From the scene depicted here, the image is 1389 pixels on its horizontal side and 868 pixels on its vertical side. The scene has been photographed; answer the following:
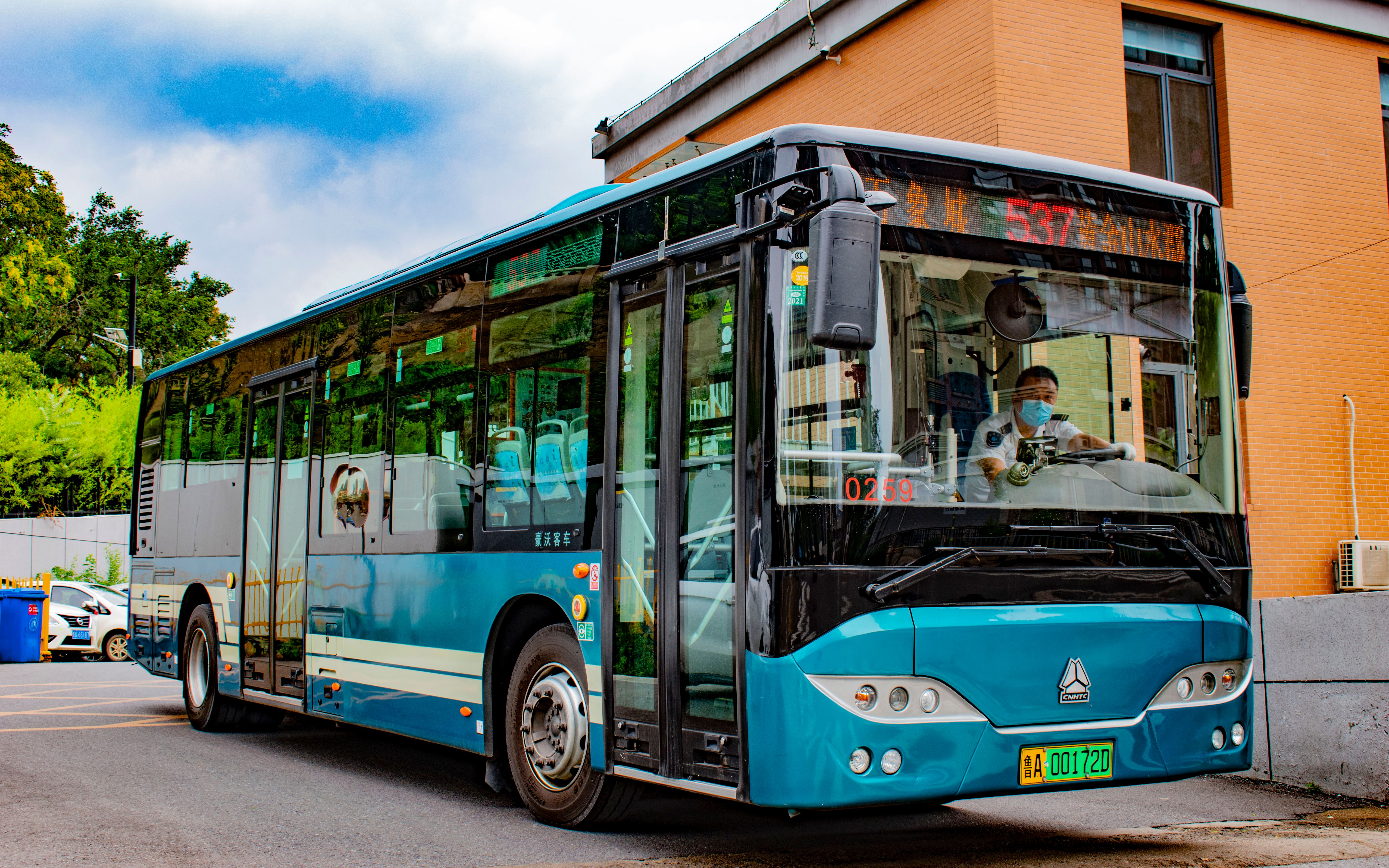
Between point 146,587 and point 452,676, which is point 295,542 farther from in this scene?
point 146,587

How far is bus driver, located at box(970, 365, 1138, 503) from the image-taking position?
5477mm

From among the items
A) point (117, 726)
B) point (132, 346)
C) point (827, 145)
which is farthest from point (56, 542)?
point (827, 145)

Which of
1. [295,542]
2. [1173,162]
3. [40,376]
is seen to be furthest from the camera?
[40,376]

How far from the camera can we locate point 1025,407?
571 cm

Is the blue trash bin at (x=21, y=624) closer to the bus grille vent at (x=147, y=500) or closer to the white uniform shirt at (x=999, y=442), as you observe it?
the bus grille vent at (x=147, y=500)

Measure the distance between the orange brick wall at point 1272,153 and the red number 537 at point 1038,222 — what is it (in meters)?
7.99

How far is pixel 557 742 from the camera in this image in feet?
22.3

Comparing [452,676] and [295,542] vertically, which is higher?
[295,542]

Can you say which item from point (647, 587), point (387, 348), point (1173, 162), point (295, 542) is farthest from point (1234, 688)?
point (1173, 162)

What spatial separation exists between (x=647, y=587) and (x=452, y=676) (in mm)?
2065

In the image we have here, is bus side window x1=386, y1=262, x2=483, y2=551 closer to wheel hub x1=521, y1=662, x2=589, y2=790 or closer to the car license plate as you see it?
wheel hub x1=521, y1=662, x2=589, y2=790

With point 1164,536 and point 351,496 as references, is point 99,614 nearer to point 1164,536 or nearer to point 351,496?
point 351,496

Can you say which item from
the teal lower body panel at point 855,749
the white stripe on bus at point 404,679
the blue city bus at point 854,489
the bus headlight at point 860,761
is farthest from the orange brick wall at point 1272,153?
the bus headlight at point 860,761

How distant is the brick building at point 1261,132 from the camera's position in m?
14.1
